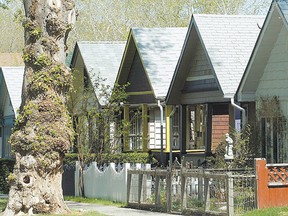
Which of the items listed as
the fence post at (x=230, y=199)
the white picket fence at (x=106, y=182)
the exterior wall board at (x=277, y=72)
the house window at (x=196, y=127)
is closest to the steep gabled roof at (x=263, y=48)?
the exterior wall board at (x=277, y=72)

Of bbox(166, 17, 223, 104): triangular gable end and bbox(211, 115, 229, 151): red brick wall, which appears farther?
bbox(211, 115, 229, 151): red brick wall

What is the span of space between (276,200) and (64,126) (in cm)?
526

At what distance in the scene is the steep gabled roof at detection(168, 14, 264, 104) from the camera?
89.7ft

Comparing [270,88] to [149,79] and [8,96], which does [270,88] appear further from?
[8,96]

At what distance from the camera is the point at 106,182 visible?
88.9 feet

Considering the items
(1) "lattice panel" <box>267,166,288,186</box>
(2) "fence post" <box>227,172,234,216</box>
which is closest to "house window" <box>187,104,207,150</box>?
(1) "lattice panel" <box>267,166,288,186</box>

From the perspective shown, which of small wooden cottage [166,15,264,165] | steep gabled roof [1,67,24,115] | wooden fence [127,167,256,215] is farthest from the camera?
steep gabled roof [1,67,24,115]

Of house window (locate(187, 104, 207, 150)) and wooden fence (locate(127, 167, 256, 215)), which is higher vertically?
house window (locate(187, 104, 207, 150))

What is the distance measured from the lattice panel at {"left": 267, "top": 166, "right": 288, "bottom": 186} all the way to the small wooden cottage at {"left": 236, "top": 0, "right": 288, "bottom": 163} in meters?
5.24

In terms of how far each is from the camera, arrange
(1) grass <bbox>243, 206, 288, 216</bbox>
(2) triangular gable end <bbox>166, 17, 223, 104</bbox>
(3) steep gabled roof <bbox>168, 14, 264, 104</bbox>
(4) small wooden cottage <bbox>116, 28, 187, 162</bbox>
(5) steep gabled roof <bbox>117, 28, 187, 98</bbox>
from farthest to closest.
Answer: (4) small wooden cottage <bbox>116, 28, 187, 162</bbox> < (5) steep gabled roof <bbox>117, 28, 187, 98</bbox> < (2) triangular gable end <bbox>166, 17, 223, 104</bbox> < (3) steep gabled roof <bbox>168, 14, 264, 104</bbox> < (1) grass <bbox>243, 206, 288, 216</bbox>

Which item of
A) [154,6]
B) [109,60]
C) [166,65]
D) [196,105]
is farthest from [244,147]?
[154,6]

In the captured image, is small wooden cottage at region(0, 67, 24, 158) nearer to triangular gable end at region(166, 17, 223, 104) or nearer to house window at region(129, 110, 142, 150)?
house window at region(129, 110, 142, 150)

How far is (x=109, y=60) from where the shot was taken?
124 ft

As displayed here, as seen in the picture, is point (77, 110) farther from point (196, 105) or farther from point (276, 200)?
point (276, 200)
